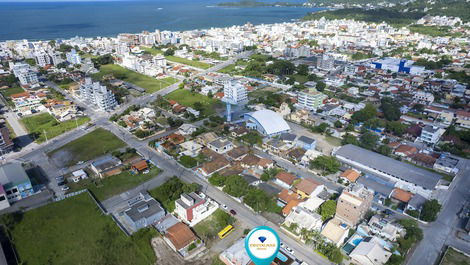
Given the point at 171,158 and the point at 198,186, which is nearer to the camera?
the point at 198,186

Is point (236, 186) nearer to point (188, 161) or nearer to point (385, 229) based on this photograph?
point (188, 161)

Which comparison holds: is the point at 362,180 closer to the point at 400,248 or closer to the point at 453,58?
the point at 400,248

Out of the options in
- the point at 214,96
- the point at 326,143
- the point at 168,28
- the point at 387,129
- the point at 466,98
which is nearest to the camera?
the point at 326,143

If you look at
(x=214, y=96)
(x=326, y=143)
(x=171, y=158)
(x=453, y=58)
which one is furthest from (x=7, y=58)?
(x=453, y=58)

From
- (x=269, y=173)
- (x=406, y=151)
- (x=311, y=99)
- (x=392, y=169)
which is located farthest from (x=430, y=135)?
(x=269, y=173)

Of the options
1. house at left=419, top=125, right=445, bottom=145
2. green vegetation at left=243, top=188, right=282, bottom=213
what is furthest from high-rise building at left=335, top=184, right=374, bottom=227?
house at left=419, top=125, right=445, bottom=145

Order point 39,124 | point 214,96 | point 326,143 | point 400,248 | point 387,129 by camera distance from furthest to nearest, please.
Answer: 1. point 214,96
2. point 39,124
3. point 387,129
4. point 326,143
5. point 400,248
